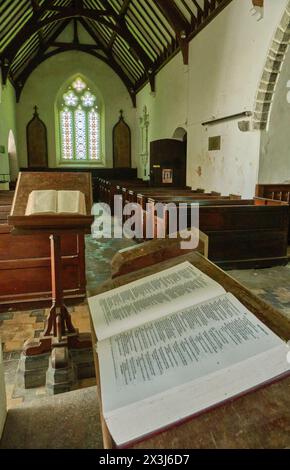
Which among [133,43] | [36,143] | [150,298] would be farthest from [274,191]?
[36,143]

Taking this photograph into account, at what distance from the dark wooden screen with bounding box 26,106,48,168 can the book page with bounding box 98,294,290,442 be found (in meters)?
14.2

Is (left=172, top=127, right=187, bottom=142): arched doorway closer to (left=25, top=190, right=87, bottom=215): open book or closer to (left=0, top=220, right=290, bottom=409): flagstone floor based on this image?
(left=0, top=220, right=290, bottom=409): flagstone floor

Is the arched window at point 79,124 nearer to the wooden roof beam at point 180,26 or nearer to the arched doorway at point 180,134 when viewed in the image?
the arched doorway at point 180,134

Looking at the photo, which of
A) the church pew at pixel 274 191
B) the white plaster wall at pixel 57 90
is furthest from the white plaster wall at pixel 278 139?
the white plaster wall at pixel 57 90

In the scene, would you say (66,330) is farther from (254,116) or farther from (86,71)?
(86,71)

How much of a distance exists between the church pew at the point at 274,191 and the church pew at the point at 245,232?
658 mm

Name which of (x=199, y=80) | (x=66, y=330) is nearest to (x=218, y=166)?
(x=199, y=80)

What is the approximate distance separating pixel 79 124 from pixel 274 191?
35.3 feet

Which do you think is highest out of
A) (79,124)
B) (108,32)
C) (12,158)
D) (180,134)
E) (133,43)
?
(108,32)

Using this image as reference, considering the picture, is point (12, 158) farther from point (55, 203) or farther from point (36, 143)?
point (55, 203)

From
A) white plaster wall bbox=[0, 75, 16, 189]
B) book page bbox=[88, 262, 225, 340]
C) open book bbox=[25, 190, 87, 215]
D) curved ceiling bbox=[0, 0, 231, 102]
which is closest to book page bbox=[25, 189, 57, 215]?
open book bbox=[25, 190, 87, 215]

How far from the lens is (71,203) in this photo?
2.13 metres

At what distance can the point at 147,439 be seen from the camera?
0.67 meters

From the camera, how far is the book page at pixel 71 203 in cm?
209
